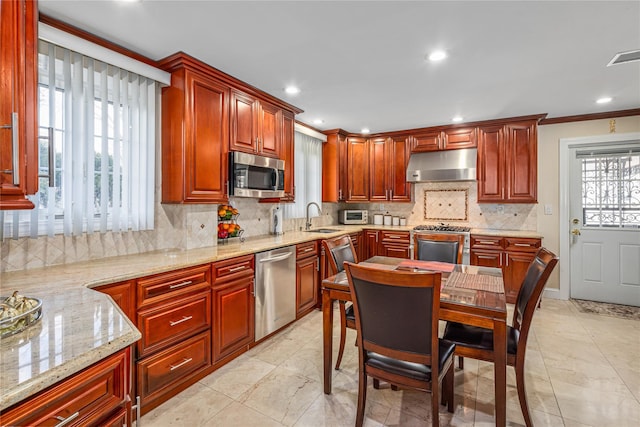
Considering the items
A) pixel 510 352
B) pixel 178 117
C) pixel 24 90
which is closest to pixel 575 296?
pixel 510 352

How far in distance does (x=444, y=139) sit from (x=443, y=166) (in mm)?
436

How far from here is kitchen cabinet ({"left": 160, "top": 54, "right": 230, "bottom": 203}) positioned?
2465 mm

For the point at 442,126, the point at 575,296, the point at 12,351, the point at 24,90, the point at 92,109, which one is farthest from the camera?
the point at 442,126

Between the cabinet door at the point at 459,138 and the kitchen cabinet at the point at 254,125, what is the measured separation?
2510 millimetres

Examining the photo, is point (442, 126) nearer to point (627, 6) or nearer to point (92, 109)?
point (627, 6)

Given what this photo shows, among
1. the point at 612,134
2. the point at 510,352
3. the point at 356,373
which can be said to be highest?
the point at 612,134

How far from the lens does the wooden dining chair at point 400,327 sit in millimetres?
1474

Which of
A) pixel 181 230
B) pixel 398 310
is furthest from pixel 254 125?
pixel 398 310

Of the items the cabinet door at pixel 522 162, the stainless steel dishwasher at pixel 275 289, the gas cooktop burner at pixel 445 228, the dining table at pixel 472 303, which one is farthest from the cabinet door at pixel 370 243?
the dining table at pixel 472 303

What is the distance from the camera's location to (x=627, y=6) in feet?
5.84

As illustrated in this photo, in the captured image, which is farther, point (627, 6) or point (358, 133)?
point (358, 133)

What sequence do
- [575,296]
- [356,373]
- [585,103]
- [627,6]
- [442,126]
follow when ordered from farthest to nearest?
[442,126] → [575,296] → [585,103] → [356,373] → [627,6]

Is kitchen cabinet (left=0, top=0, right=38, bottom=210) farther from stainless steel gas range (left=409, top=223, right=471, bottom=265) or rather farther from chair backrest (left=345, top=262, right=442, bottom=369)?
stainless steel gas range (left=409, top=223, right=471, bottom=265)

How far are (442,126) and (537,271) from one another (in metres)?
3.11
